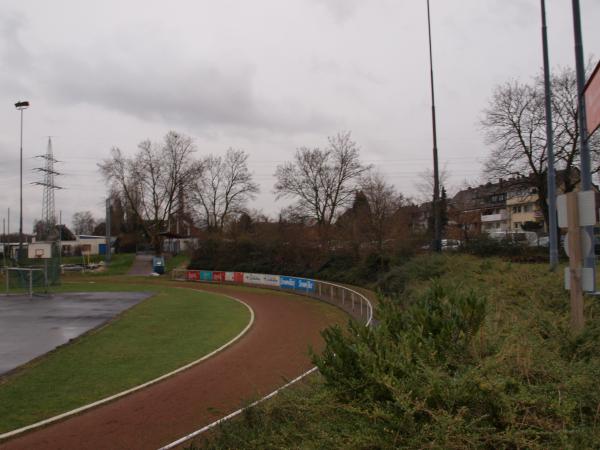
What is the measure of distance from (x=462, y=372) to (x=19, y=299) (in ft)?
107

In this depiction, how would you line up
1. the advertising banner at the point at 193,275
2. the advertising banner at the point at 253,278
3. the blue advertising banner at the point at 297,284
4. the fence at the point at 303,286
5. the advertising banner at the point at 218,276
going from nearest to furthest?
the fence at the point at 303,286 < the blue advertising banner at the point at 297,284 < the advertising banner at the point at 253,278 < the advertising banner at the point at 218,276 < the advertising banner at the point at 193,275

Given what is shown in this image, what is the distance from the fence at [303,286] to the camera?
2260 cm

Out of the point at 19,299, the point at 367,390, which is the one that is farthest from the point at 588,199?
the point at 19,299

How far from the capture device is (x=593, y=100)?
479 cm

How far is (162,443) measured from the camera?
8.13 m

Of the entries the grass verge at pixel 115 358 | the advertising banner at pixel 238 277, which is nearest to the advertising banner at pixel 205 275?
the advertising banner at pixel 238 277

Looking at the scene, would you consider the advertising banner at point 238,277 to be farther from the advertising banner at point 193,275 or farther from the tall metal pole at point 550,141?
the tall metal pole at point 550,141

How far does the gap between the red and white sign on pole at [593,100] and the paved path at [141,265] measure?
53.2m

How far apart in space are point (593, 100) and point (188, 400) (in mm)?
9269

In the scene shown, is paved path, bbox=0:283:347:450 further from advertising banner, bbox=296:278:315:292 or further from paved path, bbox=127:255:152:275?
paved path, bbox=127:255:152:275

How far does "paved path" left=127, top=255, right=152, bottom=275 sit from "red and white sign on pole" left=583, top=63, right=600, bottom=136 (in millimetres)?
53213

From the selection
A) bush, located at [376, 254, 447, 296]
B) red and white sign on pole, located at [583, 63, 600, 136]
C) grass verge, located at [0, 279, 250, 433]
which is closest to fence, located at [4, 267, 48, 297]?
grass verge, located at [0, 279, 250, 433]

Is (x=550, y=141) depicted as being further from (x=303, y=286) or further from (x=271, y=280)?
(x=271, y=280)

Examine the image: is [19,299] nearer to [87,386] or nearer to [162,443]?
[87,386]
